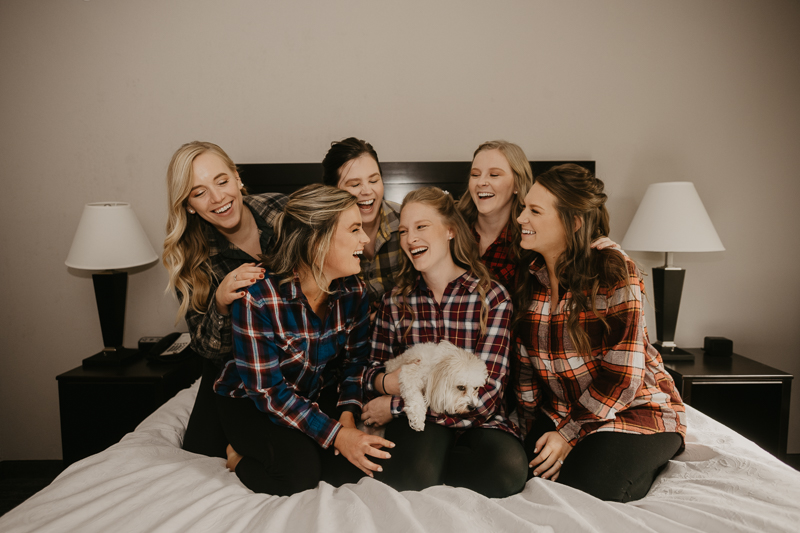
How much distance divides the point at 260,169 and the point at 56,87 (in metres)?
1.37

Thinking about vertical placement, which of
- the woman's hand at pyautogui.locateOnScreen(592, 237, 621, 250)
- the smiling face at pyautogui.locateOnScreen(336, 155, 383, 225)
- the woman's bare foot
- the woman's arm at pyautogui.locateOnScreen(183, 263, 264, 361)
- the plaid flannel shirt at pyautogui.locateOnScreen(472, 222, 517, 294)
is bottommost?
the woman's bare foot

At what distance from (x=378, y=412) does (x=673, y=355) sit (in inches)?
76.5

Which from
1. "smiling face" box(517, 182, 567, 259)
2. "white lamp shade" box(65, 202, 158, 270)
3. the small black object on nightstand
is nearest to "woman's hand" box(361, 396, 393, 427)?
"smiling face" box(517, 182, 567, 259)

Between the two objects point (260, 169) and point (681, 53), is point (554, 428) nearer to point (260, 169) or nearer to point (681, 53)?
point (260, 169)

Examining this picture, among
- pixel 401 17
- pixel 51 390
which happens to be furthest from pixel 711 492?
pixel 51 390

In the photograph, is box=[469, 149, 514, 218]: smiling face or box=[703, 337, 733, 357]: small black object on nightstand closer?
box=[469, 149, 514, 218]: smiling face

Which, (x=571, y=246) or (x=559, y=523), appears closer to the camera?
(x=559, y=523)

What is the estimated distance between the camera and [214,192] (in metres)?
1.78

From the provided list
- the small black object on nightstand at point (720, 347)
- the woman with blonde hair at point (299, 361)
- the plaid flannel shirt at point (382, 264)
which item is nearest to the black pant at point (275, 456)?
the woman with blonde hair at point (299, 361)

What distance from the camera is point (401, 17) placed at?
2.67 metres

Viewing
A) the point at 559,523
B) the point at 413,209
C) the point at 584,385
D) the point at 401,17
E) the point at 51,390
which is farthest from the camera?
the point at 51,390

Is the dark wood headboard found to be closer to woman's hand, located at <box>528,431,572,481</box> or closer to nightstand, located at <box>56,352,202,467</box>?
nightstand, located at <box>56,352,202,467</box>

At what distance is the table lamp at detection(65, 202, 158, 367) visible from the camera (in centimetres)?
239

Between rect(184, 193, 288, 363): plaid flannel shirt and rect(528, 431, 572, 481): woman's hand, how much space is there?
4.01ft
